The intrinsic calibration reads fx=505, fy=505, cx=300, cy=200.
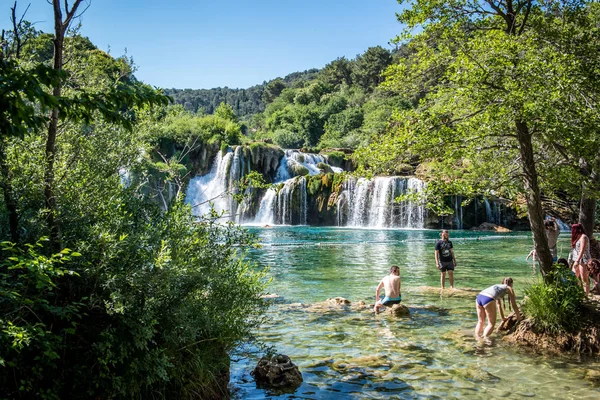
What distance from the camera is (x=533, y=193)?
8422 mm

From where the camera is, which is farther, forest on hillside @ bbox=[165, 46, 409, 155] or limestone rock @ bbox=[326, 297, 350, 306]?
forest on hillside @ bbox=[165, 46, 409, 155]

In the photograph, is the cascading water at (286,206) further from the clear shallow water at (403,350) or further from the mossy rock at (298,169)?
the clear shallow water at (403,350)

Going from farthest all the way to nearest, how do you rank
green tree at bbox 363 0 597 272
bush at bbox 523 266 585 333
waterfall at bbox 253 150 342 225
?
waterfall at bbox 253 150 342 225, bush at bbox 523 266 585 333, green tree at bbox 363 0 597 272

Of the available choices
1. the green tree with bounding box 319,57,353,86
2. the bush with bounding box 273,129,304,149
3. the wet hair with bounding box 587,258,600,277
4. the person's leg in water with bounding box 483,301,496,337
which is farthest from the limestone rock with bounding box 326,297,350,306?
the green tree with bounding box 319,57,353,86

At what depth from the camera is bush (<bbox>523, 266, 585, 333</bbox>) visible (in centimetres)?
783

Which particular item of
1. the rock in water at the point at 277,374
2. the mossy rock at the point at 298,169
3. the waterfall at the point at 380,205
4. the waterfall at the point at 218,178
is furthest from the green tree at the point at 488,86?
the mossy rock at the point at 298,169

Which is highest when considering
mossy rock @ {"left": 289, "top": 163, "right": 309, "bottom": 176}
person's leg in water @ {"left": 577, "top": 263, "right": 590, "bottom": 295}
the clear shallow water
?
mossy rock @ {"left": 289, "top": 163, "right": 309, "bottom": 176}

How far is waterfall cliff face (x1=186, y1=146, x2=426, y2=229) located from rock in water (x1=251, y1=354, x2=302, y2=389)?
31372 mm

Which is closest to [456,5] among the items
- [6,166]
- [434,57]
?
[434,57]

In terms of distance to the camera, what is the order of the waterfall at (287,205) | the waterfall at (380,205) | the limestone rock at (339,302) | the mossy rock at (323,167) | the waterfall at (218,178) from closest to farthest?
the limestone rock at (339,302) → the waterfall at (380,205) → the waterfall at (287,205) → the waterfall at (218,178) → the mossy rock at (323,167)

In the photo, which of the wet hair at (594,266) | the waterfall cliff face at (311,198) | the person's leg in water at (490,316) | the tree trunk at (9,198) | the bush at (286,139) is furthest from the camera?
the bush at (286,139)

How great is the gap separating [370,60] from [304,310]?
8455cm

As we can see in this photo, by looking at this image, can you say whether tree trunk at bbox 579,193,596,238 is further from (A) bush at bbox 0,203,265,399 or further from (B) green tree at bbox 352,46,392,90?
(B) green tree at bbox 352,46,392,90

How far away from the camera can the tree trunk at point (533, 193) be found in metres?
8.30
